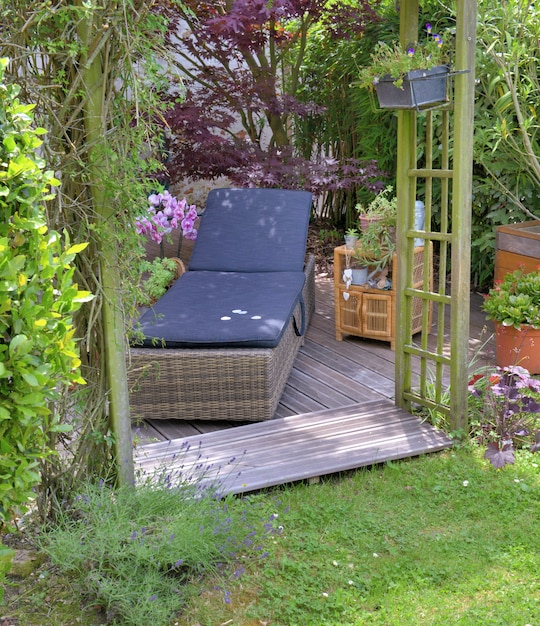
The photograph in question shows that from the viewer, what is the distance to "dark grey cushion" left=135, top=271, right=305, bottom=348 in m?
3.95

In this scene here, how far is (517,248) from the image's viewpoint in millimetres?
5223

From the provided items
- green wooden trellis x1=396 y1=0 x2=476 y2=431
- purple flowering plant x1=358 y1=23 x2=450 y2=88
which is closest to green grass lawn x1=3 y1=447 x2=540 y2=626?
green wooden trellis x1=396 y1=0 x2=476 y2=431

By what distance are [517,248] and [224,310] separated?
2072 millimetres

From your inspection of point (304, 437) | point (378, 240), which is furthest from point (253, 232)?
point (304, 437)

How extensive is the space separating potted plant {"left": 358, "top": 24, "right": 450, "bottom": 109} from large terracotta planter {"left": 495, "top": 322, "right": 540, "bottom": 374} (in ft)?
4.93

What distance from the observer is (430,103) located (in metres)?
3.54

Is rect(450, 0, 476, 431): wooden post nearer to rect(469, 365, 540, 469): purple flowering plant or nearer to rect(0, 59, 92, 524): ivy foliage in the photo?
rect(469, 365, 540, 469): purple flowering plant

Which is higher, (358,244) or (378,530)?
(358,244)

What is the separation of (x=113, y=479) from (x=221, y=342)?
115cm

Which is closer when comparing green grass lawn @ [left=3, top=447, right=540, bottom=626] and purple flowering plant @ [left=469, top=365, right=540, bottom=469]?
green grass lawn @ [left=3, top=447, right=540, bottom=626]

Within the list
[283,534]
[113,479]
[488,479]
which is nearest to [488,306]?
[488,479]

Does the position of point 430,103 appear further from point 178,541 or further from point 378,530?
point 178,541

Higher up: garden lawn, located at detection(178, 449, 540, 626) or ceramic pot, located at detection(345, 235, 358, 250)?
ceramic pot, located at detection(345, 235, 358, 250)

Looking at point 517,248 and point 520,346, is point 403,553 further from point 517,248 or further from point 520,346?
point 517,248
